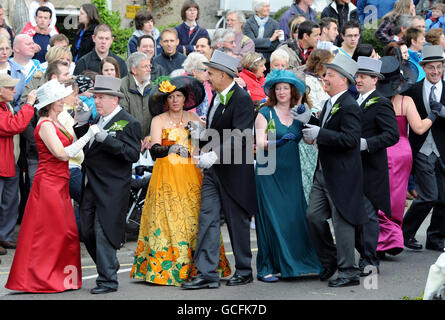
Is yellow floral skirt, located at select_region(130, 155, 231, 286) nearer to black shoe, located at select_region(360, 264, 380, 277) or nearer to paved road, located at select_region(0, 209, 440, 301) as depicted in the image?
paved road, located at select_region(0, 209, 440, 301)

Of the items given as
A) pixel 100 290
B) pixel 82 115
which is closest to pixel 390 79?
pixel 82 115

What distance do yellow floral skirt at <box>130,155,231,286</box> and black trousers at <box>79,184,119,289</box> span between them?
46 centimetres

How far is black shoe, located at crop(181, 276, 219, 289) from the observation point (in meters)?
8.51

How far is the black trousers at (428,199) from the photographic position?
1049 cm

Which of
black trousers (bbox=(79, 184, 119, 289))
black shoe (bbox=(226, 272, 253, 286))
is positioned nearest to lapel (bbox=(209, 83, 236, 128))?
black trousers (bbox=(79, 184, 119, 289))

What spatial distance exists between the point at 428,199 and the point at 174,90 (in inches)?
138

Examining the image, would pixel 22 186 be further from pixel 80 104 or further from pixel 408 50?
pixel 408 50

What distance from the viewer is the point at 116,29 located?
719 inches

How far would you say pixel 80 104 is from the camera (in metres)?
8.98

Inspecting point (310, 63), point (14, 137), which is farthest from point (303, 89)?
point (14, 137)

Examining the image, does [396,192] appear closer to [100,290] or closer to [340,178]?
[340,178]

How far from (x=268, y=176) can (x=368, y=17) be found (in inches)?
358

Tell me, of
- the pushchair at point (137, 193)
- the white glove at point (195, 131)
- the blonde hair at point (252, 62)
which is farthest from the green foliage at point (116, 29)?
the white glove at point (195, 131)

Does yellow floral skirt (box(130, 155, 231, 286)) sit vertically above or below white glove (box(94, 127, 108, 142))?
below
